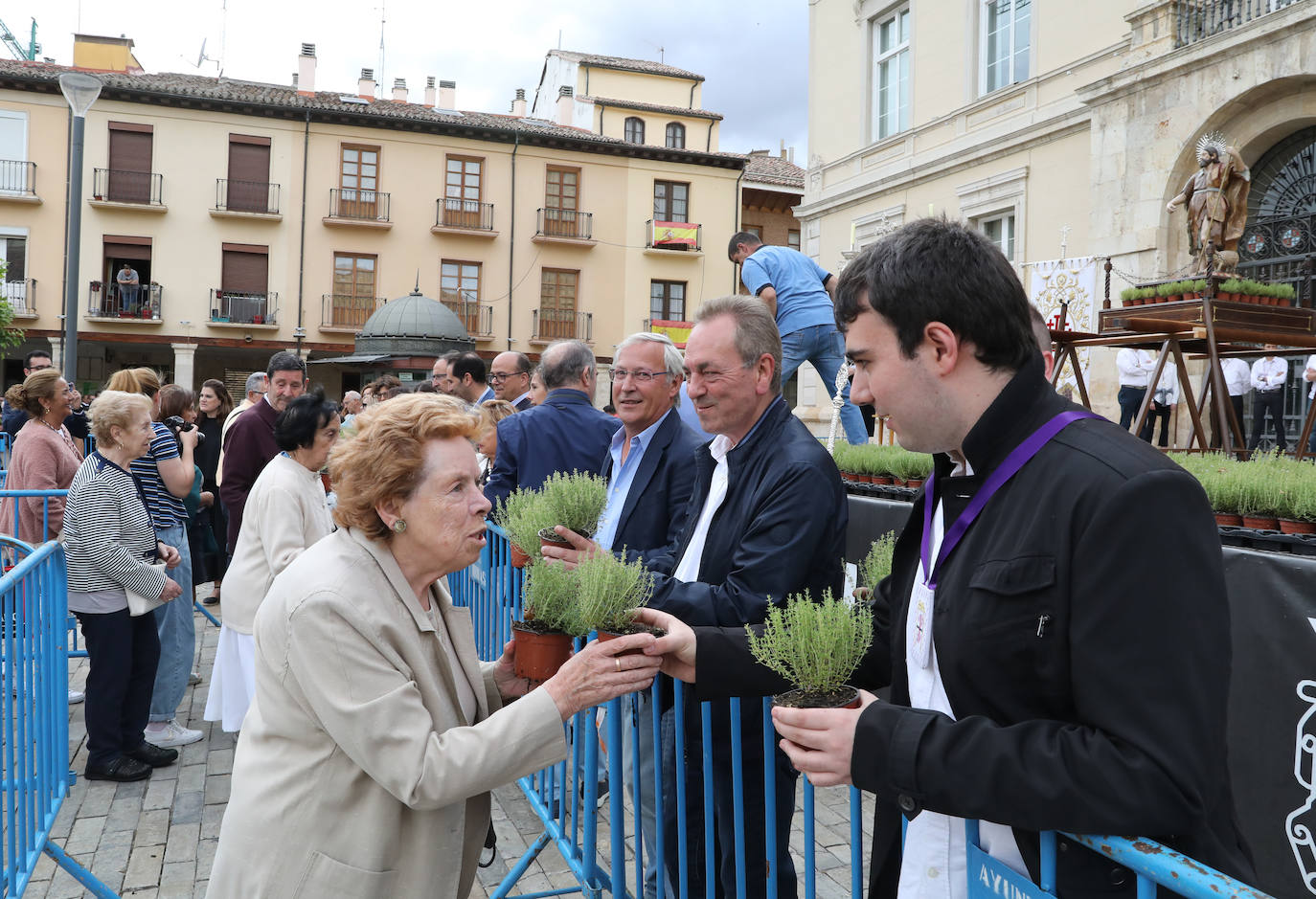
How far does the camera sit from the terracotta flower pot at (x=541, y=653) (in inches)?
91.0

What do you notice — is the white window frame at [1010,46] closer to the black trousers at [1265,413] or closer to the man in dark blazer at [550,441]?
the black trousers at [1265,413]

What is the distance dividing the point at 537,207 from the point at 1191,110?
1010 inches

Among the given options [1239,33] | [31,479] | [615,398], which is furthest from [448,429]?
[1239,33]

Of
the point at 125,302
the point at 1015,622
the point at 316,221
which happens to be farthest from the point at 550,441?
the point at 125,302

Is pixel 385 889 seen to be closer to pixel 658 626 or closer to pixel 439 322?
pixel 658 626

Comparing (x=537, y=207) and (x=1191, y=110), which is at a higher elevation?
(x=537, y=207)

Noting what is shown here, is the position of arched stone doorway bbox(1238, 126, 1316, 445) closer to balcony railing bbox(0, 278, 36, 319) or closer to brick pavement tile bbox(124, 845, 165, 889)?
brick pavement tile bbox(124, 845, 165, 889)

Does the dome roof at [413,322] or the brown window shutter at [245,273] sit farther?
the brown window shutter at [245,273]

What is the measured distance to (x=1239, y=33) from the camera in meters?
11.5

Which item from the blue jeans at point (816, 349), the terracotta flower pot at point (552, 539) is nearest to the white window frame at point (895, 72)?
the blue jeans at point (816, 349)

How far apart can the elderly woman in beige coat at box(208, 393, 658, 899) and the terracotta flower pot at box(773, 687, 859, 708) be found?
0.61m

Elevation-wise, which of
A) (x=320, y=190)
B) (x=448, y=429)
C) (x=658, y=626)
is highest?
(x=320, y=190)

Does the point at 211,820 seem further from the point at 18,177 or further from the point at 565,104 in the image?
the point at 565,104

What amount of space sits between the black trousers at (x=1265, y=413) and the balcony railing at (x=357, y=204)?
28140 millimetres
